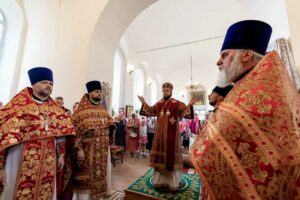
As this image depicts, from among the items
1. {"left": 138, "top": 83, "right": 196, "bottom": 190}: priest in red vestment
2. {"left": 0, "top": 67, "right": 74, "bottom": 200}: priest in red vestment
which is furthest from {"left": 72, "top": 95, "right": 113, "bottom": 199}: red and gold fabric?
{"left": 138, "top": 83, "right": 196, "bottom": 190}: priest in red vestment

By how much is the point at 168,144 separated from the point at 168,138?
0.37ft

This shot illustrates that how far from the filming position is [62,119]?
1.77 m

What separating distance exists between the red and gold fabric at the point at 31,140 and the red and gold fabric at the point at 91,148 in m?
0.44

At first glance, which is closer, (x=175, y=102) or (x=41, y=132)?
(x=41, y=132)

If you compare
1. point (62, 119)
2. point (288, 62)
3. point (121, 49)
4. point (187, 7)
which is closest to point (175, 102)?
point (288, 62)

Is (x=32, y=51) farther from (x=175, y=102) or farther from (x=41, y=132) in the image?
(x=175, y=102)

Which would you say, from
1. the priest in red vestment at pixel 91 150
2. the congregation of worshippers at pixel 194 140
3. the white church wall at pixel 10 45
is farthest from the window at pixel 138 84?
the priest in red vestment at pixel 91 150

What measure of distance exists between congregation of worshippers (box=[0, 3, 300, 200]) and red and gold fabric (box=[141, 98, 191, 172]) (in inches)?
0.7

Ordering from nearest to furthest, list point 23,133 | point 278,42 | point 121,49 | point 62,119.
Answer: point 23,133
point 62,119
point 278,42
point 121,49

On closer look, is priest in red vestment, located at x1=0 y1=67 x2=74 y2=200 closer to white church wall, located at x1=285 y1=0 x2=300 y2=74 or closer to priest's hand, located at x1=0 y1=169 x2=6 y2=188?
priest's hand, located at x1=0 y1=169 x2=6 y2=188

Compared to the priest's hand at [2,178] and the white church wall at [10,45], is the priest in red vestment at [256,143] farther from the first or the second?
the white church wall at [10,45]

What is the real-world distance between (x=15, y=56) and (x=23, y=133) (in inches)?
150

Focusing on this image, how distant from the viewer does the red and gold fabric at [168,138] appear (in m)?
2.74

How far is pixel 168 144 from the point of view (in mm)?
2842
